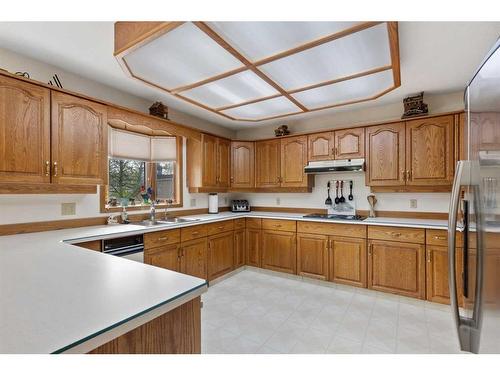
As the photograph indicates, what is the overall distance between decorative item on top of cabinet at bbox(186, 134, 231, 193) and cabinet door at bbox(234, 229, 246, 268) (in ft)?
2.41

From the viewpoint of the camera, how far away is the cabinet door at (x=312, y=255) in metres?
3.14

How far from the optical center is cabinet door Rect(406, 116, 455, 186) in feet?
8.73

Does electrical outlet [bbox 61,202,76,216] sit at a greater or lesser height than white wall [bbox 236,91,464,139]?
lesser

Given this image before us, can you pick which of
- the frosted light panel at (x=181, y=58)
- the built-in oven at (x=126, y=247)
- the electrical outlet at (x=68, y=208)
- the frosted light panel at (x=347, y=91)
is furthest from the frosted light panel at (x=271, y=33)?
the electrical outlet at (x=68, y=208)

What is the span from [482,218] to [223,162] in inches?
131

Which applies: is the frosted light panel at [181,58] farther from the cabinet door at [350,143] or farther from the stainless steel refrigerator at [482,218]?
the cabinet door at [350,143]

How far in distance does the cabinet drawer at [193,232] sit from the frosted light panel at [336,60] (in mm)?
1836

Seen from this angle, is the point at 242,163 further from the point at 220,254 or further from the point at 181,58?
the point at 181,58

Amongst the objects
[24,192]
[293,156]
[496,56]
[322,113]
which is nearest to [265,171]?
[293,156]

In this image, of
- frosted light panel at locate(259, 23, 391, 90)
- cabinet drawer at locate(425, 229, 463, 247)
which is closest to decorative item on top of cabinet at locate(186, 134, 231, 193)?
frosted light panel at locate(259, 23, 391, 90)

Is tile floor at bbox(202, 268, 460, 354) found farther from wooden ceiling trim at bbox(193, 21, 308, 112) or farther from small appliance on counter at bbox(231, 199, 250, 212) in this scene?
wooden ceiling trim at bbox(193, 21, 308, 112)

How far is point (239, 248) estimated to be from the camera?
12.0 ft

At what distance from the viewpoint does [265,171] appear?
391 centimetres

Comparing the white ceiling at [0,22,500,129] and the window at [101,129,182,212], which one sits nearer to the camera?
the white ceiling at [0,22,500,129]
